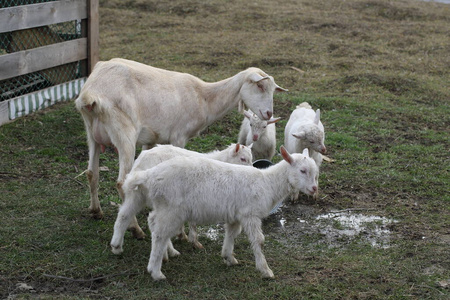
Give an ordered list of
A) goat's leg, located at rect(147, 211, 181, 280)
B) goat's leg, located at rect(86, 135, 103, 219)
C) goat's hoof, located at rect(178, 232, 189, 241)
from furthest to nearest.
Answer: goat's leg, located at rect(86, 135, 103, 219) → goat's hoof, located at rect(178, 232, 189, 241) → goat's leg, located at rect(147, 211, 181, 280)

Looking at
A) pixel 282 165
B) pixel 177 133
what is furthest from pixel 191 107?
pixel 282 165

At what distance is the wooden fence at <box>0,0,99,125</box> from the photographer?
845 centimetres

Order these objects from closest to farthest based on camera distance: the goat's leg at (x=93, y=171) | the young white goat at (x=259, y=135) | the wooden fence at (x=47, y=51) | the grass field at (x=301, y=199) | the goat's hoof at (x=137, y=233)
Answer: the grass field at (x=301, y=199) → the goat's hoof at (x=137, y=233) → the goat's leg at (x=93, y=171) → the young white goat at (x=259, y=135) → the wooden fence at (x=47, y=51)

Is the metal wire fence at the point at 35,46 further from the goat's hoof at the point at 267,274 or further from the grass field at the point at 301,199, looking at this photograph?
the goat's hoof at the point at 267,274

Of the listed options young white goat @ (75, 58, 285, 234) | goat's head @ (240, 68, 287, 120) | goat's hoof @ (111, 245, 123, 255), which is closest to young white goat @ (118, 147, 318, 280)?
goat's hoof @ (111, 245, 123, 255)

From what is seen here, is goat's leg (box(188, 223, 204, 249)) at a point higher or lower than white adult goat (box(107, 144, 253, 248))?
lower

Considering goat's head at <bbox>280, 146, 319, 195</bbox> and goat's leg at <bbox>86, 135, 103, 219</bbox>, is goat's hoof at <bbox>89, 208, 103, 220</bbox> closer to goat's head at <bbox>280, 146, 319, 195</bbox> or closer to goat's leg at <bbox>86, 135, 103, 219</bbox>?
goat's leg at <bbox>86, 135, 103, 219</bbox>

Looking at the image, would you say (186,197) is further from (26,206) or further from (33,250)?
(26,206)

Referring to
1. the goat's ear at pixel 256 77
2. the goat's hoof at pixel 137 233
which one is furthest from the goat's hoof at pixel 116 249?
the goat's ear at pixel 256 77

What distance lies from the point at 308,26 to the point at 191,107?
10.6 m

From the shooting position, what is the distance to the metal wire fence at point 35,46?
28.5 feet

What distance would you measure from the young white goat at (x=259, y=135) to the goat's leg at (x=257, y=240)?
2438mm

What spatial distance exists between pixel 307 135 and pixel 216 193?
233cm

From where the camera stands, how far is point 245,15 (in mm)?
17344
